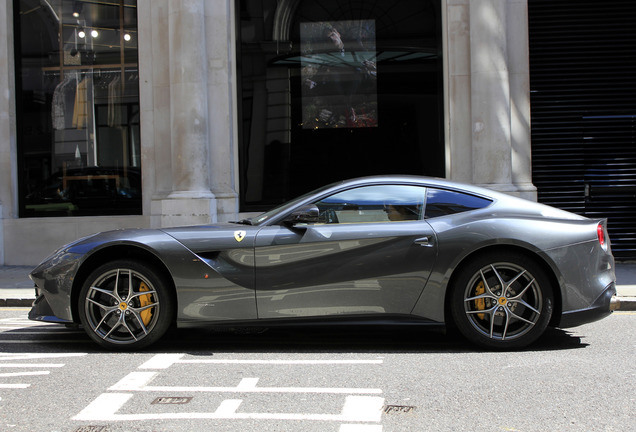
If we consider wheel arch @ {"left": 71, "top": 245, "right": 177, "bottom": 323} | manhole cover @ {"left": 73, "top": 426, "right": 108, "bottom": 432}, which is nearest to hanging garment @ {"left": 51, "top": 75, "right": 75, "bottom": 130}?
wheel arch @ {"left": 71, "top": 245, "right": 177, "bottom": 323}

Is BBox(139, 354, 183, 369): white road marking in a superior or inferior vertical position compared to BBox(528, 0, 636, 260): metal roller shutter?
inferior

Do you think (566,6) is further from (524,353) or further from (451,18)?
(524,353)

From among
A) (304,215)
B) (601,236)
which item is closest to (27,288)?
(304,215)

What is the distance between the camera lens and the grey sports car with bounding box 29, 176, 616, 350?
5094 millimetres

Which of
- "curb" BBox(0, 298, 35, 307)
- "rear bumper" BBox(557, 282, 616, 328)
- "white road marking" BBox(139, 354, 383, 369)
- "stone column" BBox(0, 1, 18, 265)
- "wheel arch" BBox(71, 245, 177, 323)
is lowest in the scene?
"curb" BBox(0, 298, 35, 307)

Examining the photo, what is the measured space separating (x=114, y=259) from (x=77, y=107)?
7891 millimetres

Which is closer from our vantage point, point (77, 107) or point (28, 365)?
point (28, 365)

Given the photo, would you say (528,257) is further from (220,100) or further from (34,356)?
(220,100)

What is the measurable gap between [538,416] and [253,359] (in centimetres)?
220

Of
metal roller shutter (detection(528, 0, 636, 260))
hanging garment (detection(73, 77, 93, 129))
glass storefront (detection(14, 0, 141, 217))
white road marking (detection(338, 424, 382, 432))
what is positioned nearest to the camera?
white road marking (detection(338, 424, 382, 432))

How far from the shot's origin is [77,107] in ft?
40.3

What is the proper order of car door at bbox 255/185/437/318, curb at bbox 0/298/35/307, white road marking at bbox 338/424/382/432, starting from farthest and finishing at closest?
curb at bbox 0/298/35/307 < car door at bbox 255/185/437/318 < white road marking at bbox 338/424/382/432

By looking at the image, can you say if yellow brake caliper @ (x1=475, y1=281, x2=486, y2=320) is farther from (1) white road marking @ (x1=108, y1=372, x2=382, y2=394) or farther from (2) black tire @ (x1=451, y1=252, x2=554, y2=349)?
(1) white road marking @ (x1=108, y1=372, x2=382, y2=394)

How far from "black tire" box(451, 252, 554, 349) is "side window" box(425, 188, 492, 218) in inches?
17.4
